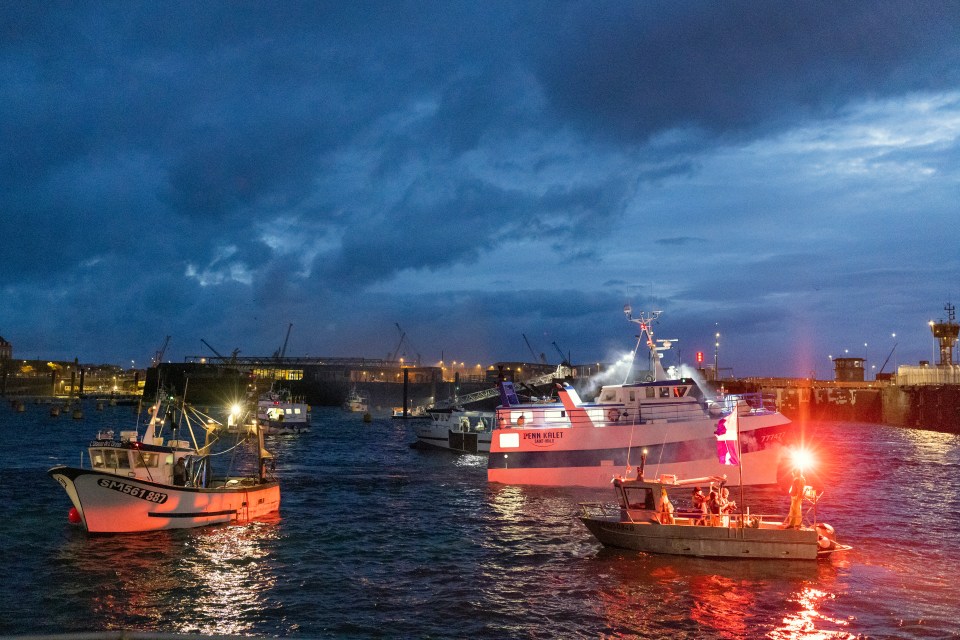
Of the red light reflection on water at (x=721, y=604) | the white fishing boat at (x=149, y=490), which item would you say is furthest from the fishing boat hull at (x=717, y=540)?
the white fishing boat at (x=149, y=490)

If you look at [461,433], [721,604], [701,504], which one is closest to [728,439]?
[701,504]

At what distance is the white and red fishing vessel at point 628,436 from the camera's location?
46.3 metres

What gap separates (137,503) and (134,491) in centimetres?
61

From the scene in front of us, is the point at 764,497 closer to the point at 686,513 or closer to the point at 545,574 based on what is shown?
the point at 686,513

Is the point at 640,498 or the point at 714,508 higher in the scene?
the point at 640,498

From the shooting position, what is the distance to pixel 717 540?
94.1 feet

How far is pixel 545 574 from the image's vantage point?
27.9m

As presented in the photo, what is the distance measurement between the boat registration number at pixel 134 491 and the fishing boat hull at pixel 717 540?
20082mm

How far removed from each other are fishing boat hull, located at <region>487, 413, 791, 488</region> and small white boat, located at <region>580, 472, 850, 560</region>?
46.1ft

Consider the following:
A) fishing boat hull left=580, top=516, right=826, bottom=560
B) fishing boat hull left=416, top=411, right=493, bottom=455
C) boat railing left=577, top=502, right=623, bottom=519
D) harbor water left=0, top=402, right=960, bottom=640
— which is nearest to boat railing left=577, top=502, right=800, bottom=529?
fishing boat hull left=580, top=516, right=826, bottom=560

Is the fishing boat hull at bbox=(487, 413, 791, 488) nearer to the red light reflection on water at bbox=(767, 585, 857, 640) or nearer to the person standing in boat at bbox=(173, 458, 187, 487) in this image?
the red light reflection on water at bbox=(767, 585, 857, 640)

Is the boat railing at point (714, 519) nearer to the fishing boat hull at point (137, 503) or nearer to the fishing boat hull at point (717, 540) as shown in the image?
the fishing boat hull at point (717, 540)

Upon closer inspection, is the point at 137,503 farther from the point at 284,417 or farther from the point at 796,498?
the point at 284,417

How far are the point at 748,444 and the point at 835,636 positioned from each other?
28.2 meters
